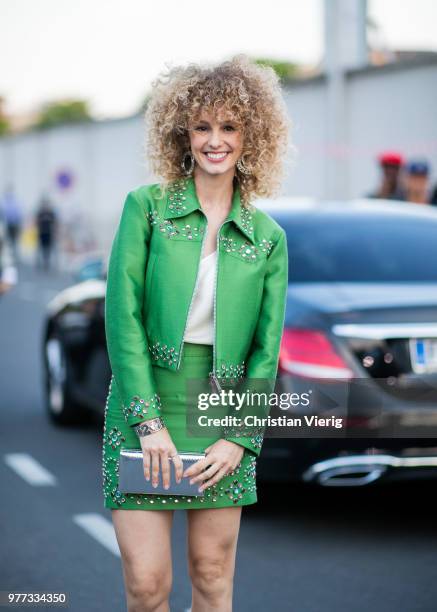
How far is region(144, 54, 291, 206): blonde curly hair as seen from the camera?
3.33 meters

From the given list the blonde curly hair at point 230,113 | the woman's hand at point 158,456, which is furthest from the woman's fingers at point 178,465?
the blonde curly hair at point 230,113

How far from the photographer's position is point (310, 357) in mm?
5336

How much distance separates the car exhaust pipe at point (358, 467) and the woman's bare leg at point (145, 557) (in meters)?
2.09

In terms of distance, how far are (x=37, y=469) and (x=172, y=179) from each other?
3960 mm

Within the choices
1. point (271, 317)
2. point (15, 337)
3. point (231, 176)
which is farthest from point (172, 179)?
point (15, 337)

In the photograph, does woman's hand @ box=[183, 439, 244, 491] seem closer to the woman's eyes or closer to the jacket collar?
the jacket collar

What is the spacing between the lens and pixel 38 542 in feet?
18.0

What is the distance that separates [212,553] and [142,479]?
1.01 feet

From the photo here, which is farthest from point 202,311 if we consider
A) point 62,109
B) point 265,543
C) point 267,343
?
point 62,109

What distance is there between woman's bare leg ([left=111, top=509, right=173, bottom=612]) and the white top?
485mm

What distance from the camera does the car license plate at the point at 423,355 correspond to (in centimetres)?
523

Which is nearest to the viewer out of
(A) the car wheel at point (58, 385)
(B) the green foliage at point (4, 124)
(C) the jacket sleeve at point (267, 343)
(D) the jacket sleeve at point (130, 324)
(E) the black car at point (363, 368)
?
(D) the jacket sleeve at point (130, 324)

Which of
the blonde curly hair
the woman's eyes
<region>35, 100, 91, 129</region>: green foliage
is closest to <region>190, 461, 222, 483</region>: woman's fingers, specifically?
the blonde curly hair

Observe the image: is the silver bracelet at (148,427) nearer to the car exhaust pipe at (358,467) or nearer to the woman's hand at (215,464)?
the woman's hand at (215,464)
